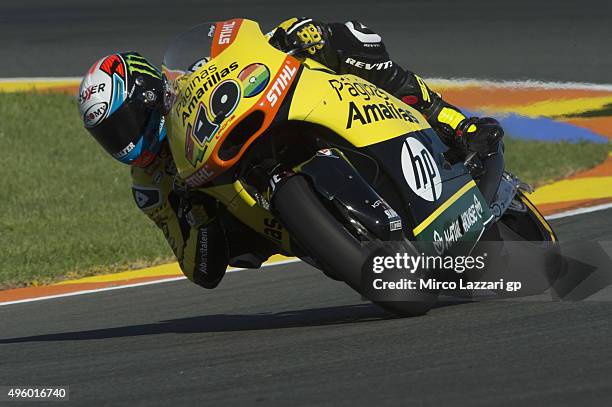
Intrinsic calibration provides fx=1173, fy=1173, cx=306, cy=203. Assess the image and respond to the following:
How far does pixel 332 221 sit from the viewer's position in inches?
186

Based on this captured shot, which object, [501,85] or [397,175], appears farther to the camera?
[501,85]

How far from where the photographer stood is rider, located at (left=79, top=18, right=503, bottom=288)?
5.27 metres

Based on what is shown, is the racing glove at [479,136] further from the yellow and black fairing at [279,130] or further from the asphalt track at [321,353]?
the asphalt track at [321,353]

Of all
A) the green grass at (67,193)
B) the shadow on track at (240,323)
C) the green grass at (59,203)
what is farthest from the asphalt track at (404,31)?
the shadow on track at (240,323)

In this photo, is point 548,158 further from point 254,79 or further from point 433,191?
point 254,79

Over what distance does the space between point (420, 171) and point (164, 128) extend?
1206 millimetres

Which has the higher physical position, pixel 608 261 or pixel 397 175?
pixel 397 175

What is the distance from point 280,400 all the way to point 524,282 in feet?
7.07

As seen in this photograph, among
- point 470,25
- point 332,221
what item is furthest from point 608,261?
point 470,25

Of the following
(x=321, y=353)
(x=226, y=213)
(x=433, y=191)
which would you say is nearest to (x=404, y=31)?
(x=226, y=213)

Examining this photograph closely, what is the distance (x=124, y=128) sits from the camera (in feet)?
17.4

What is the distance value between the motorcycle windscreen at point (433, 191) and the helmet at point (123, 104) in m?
1.05

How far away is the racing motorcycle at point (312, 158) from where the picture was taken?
4.77m

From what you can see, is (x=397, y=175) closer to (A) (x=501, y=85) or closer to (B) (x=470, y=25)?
(A) (x=501, y=85)
